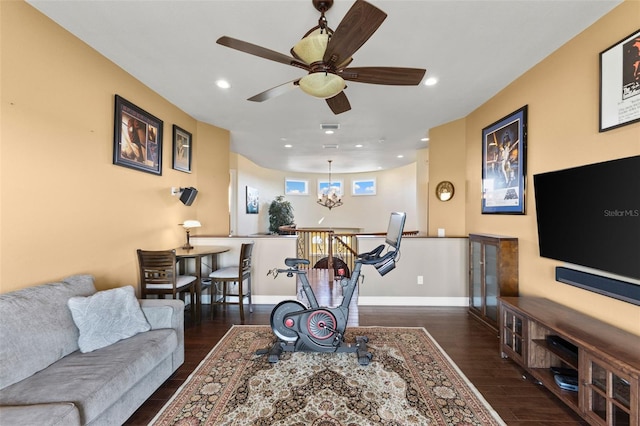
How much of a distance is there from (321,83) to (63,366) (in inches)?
97.3

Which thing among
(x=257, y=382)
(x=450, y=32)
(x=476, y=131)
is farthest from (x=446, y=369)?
(x=476, y=131)

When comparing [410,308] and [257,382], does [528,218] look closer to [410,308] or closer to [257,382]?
[410,308]

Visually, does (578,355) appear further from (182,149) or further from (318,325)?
(182,149)

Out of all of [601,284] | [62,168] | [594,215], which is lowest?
[601,284]

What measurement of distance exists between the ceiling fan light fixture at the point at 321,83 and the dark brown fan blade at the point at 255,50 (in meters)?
0.09

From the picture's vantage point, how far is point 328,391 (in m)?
2.10

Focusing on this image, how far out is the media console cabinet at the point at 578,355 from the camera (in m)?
1.53

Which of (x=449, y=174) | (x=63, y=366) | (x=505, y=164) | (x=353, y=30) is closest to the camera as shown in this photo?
(x=353, y=30)

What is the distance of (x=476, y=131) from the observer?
3963mm

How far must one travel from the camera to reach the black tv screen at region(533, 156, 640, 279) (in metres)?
1.77

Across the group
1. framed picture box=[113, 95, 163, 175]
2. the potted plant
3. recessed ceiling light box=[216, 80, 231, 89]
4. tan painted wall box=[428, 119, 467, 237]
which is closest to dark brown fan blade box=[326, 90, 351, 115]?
recessed ceiling light box=[216, 80, 231, 89]

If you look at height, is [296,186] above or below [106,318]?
above

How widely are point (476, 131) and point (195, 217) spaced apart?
4515 mm

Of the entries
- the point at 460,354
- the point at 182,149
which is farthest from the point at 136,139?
the point at 460,354
